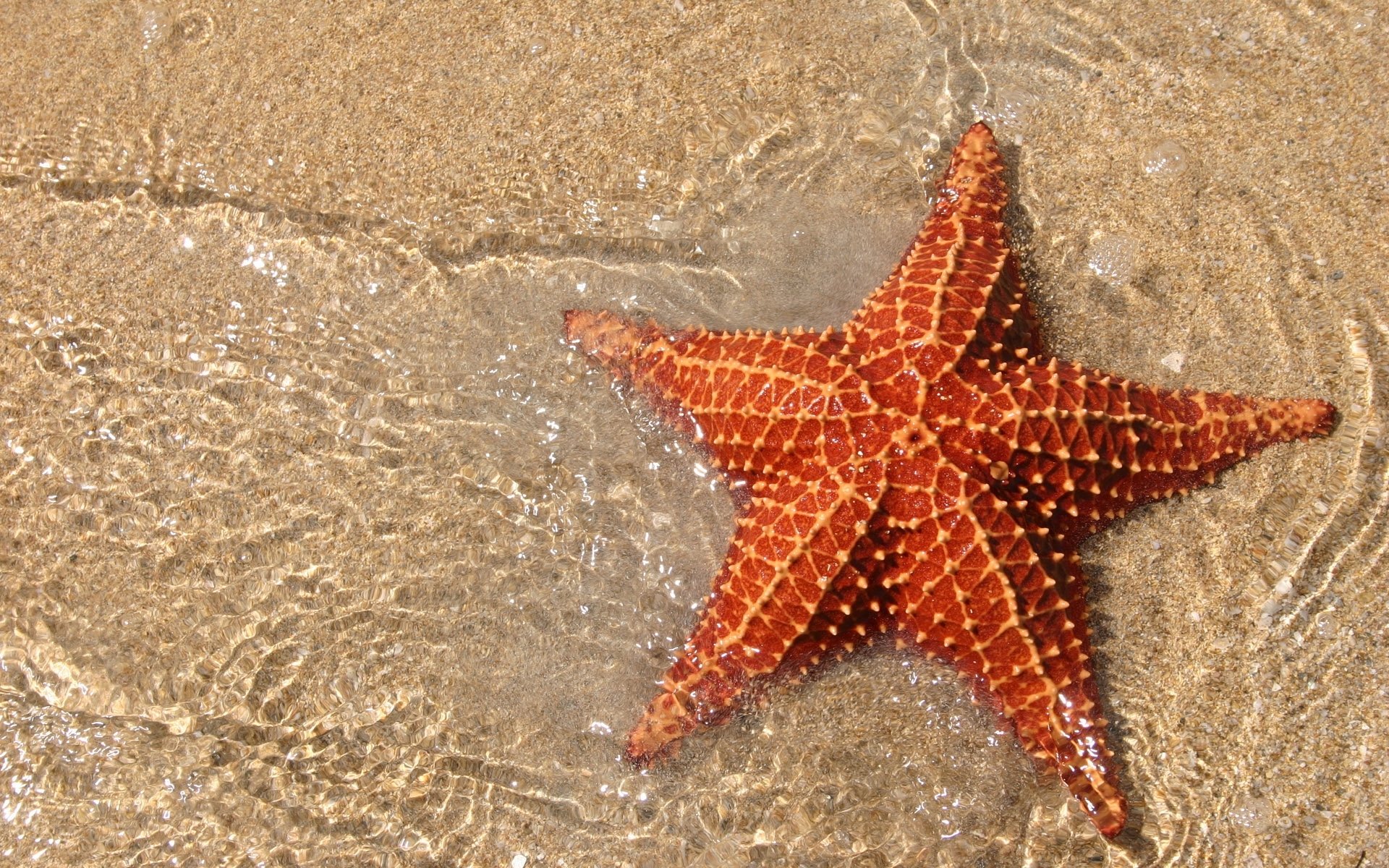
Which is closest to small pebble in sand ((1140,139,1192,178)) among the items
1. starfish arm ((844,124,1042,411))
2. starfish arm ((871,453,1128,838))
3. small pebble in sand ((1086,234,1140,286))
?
small pebble in sand ((1086,234,1140,286))

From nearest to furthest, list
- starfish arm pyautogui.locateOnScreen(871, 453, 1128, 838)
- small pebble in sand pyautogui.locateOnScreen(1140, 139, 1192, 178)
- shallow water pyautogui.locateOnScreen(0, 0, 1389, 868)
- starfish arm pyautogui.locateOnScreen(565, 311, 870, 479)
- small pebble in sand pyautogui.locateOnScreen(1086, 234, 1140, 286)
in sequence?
starfish arm pyautogui.locateOnScreen(871, 453, 1128, 838) < starfish arm pyautogui.locateOnScreen(565, 311, 870, 479) < shallow water pyautogui.locateOnScreen(0, 0, 1389, 868) < small pebble in sand pyautogui.locateOnScreen(1086, 234, 1140, 286) < small pebble in sand pyautogui.locateOnScreen(1140, 139, 1192, 178)

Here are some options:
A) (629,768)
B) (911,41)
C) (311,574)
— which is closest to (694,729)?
(629,768)

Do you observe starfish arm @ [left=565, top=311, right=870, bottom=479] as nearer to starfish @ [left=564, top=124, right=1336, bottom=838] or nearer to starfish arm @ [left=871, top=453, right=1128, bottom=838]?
starfish @ [left=564, top=124, right=1336, bottom=838]

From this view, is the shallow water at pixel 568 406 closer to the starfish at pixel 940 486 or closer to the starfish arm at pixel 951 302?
the starfish at pixel 940 486

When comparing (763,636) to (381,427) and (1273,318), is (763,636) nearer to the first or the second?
(381,427)

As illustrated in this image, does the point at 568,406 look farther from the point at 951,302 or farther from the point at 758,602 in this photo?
the point at 951,302

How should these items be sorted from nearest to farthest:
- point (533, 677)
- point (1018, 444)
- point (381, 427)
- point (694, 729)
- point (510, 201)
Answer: point (1018, 444)
point (694, 729)
point (533, 677)
point (381, 427)
point (510, 201)
